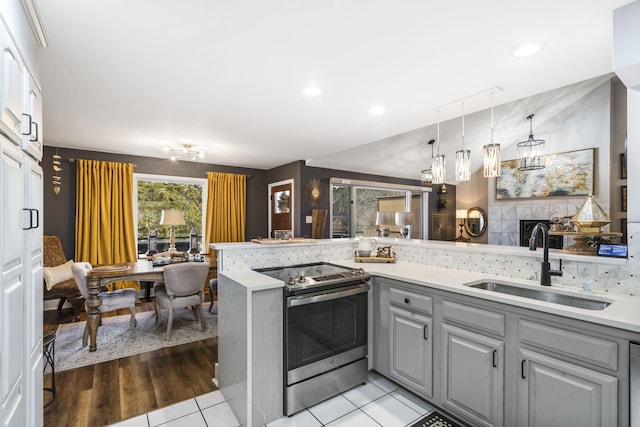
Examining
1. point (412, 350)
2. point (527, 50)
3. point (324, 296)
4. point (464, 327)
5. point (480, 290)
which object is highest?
point (527, 50)

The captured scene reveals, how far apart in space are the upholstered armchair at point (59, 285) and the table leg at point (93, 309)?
1080 mm

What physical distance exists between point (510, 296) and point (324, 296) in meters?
1.14

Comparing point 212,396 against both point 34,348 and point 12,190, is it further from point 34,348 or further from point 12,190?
point 12,190

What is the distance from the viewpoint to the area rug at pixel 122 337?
2893 mm

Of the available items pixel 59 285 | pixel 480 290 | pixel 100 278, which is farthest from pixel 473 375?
pixel 59 285

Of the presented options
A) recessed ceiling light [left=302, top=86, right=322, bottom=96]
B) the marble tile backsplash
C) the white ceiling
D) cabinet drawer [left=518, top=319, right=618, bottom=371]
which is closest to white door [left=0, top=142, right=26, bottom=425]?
the white ceiling

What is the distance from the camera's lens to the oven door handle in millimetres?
2035

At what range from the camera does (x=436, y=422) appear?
1980 millimetres

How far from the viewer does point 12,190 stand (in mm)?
1087

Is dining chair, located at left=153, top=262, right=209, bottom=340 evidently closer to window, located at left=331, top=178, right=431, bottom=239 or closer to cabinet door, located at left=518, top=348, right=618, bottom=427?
window, located at left=331, top=178, right=431, bottom=239

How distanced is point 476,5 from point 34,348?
2650mm

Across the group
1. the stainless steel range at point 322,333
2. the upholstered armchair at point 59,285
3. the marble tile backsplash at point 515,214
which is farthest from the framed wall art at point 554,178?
the upholstered armchair at point 59,285

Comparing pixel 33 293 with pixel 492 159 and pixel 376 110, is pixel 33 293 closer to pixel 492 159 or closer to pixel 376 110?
pixel 376 110

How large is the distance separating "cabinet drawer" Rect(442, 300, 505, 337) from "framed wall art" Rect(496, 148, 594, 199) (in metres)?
5.29
